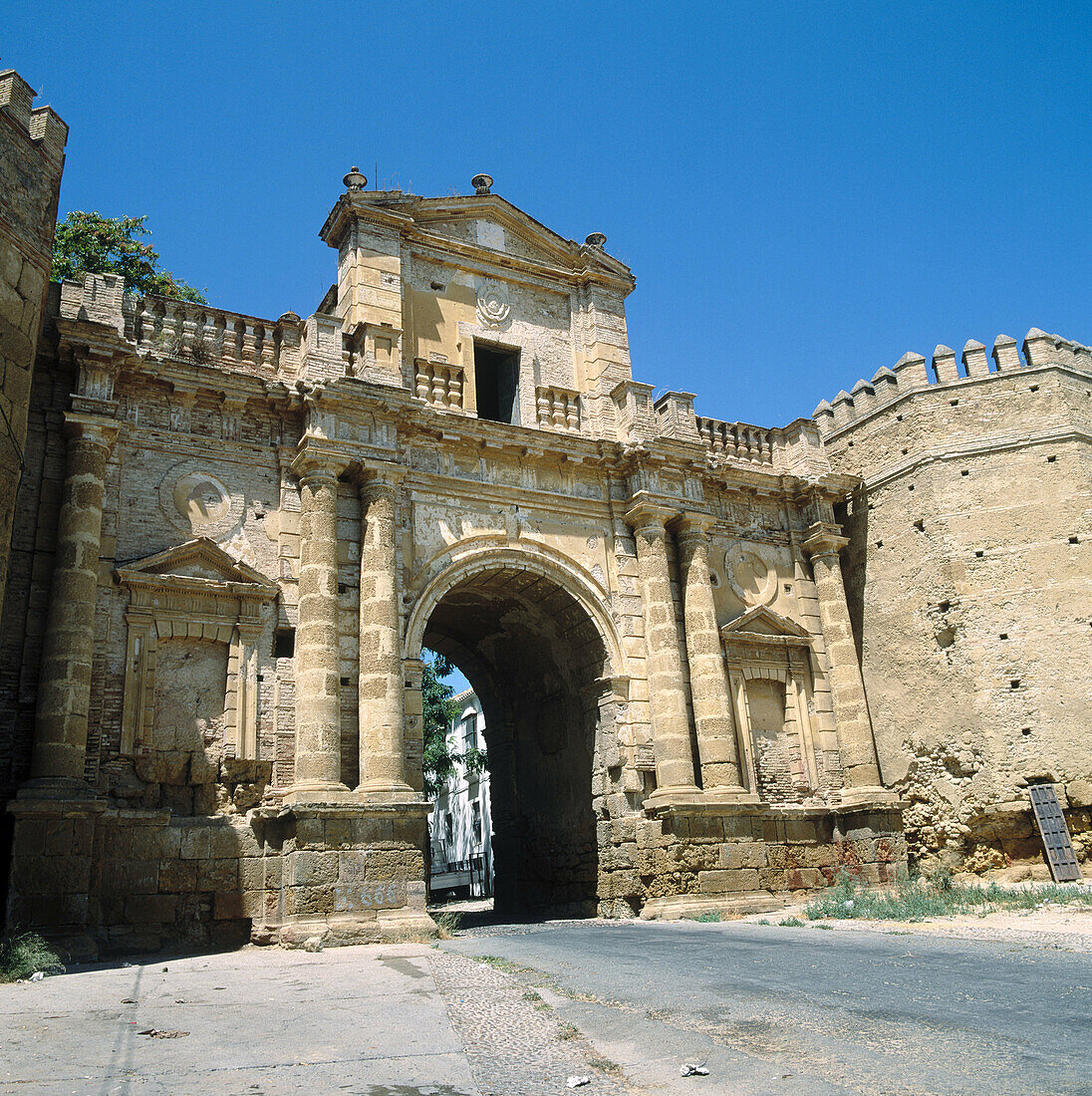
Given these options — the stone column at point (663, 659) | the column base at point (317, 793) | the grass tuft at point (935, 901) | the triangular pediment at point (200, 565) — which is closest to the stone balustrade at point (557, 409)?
the stone column at point (663, 659)

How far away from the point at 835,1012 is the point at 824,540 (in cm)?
1278

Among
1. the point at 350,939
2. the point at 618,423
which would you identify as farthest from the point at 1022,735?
the point at 350,939

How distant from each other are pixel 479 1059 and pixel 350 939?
22.3 feet

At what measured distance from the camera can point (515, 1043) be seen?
5.47 meters

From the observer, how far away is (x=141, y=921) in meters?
11.3

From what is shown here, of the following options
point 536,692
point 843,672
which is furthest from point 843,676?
point 536,692

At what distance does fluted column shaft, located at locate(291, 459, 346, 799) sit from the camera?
12320 mm

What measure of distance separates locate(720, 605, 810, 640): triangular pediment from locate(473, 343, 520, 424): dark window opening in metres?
5.16

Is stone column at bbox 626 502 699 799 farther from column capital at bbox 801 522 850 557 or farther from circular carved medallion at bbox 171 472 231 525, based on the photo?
circular carved medallion at bbox 171 472 231 525

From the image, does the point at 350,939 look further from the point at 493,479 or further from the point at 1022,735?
the point at 1022,735

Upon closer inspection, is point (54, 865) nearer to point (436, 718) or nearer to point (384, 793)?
point (384, 793)

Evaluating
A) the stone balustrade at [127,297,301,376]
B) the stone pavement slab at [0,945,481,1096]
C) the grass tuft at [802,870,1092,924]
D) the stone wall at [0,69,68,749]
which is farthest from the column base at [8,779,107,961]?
the grass tuft at [802,870,1092,924]

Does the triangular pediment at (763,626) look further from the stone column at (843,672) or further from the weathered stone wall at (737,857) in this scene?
the weathered stone wall at (737,857)

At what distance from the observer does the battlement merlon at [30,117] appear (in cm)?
704
